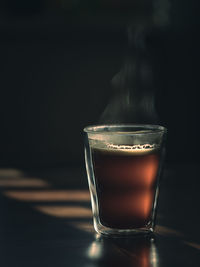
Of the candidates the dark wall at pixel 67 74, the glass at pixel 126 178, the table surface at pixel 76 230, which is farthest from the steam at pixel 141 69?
the glass at pixel 126 178

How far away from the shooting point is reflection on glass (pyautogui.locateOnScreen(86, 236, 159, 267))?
0.56 m

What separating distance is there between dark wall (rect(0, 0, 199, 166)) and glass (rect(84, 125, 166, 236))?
1390mm

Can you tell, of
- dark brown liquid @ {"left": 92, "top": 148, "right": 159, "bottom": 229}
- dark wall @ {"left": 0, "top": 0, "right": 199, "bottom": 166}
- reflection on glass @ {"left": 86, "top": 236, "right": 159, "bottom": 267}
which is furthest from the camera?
dark wall @ {"left": 0, "top": 0, "right": 199, "bottom": 166}

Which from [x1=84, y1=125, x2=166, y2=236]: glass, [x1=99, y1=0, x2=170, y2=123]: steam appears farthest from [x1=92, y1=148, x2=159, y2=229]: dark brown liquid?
[x1=99, y1=0, x2=170, y2=123]: steam

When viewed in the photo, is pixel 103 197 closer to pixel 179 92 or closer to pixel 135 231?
pixel 135 231

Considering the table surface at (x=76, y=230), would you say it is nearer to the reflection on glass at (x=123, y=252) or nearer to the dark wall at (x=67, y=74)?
the reflection on glass at (x=123, y=252)

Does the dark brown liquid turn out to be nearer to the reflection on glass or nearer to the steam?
the reflection on glass

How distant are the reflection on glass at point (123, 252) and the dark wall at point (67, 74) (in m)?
1.44

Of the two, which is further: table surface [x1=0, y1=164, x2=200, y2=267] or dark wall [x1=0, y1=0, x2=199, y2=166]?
dark wall [x1=0, y1=0, x2=199, y2=166]

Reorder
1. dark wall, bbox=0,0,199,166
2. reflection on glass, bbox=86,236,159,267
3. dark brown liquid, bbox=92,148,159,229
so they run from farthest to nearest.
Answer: dark wall, bbox=0,0,199,166, dark brown liquid, bbox=92,148,159,229, reflection on glass, bbox=86,236,159,267

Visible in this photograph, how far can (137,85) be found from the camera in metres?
2.08

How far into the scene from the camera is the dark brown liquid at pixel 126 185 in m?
0.66

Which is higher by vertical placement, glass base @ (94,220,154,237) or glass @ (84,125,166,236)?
glass @ (84,125,166,236)

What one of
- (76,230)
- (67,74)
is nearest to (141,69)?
(67,74)
